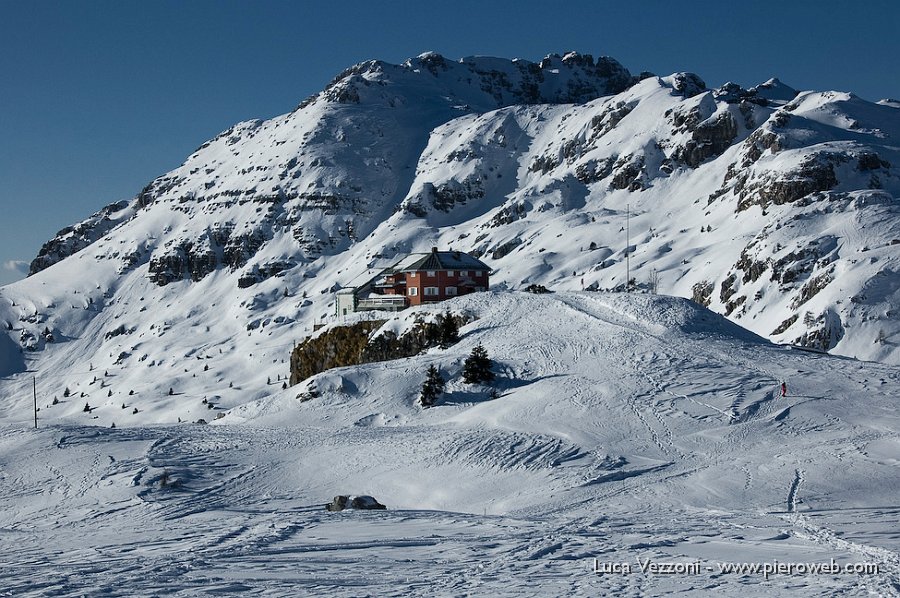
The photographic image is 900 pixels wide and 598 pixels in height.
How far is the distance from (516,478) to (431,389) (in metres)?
15.6

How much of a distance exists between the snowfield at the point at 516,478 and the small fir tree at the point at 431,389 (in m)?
1.10

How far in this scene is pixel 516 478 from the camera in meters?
34.1

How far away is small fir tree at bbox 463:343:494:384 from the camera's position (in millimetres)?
50375

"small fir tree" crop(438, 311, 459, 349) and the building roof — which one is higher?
the building roof

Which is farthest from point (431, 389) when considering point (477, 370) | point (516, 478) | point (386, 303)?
point (386, 303)

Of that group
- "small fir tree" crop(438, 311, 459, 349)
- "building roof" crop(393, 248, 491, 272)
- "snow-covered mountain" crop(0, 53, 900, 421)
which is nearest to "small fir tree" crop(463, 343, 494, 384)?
"small fir tree" crop(438, 311, 459, 349)

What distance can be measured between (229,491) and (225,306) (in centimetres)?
14614

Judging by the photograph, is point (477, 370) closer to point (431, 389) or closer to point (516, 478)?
point (431, 389)

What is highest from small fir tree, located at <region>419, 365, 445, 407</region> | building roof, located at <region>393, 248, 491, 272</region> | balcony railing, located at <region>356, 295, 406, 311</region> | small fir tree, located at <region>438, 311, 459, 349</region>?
building roof, located at <region>393, 248, 491, 272</region>

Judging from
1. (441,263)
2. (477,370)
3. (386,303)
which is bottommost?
(477,370)

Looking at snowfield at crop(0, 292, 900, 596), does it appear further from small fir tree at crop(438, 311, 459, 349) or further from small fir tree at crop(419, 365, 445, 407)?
small fir tree at crop(438, 311, 459, 349)

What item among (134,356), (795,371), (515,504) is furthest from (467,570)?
(134,356)

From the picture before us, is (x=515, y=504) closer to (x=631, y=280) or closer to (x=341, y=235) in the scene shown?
(x=631, y=280)

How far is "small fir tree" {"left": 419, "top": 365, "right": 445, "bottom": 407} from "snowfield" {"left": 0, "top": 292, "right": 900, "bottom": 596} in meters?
1.10
